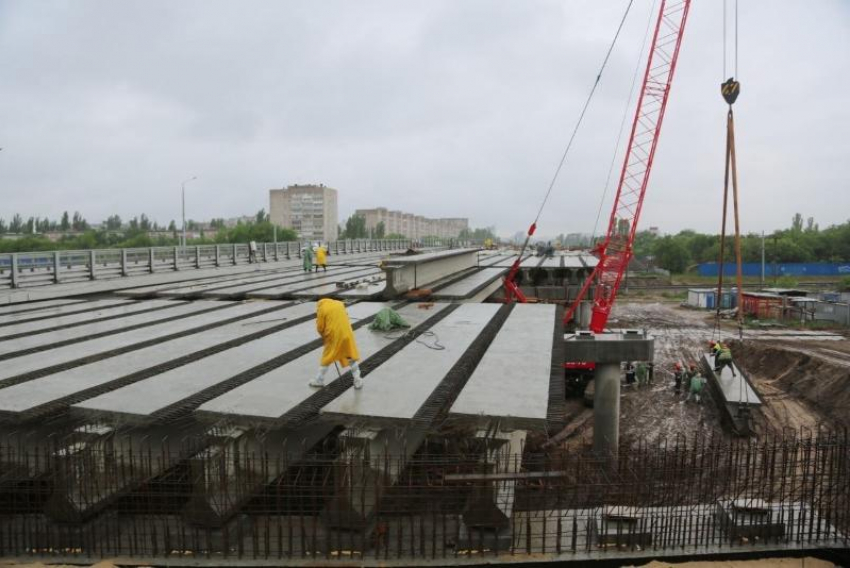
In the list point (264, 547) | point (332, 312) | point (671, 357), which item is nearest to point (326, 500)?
point (264, 547)

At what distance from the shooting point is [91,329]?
527 inches

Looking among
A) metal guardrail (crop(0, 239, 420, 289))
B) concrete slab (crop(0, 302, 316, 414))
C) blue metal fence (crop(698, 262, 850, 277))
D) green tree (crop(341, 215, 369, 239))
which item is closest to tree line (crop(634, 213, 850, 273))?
blue metal fence (crop(698, 262, 850, 277))

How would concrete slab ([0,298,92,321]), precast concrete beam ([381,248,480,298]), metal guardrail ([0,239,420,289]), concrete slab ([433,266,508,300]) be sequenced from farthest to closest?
metal guardrail ([0,239,420,289]), concrete slab ([433,266,508,300]), precast concrete beam ([381,248,480,298]), concrete slab ([0,298,92,321])

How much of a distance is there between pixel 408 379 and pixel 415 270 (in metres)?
10.8

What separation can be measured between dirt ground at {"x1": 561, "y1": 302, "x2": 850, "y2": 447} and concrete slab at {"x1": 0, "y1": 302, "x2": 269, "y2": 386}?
11465 mm

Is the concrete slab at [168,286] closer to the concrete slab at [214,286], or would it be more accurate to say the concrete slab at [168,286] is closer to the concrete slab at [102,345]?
the concrete slab at [214,286]

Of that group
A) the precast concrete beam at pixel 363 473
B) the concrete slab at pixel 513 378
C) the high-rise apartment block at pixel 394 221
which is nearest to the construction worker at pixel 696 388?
the concrete slab at pixel 513 378

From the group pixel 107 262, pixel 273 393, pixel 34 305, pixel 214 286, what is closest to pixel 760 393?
pixel 214 286

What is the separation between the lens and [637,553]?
8.10 m

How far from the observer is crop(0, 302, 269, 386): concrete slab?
980 cm

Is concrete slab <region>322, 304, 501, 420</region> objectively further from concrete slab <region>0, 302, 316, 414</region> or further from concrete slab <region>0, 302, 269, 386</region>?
concrete slab <region>0, 302, 269, 386</region>

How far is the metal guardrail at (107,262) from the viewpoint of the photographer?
21.0 metres

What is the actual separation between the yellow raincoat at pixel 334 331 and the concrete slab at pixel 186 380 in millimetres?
2018

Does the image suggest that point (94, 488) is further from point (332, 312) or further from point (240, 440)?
point (332, 312)
